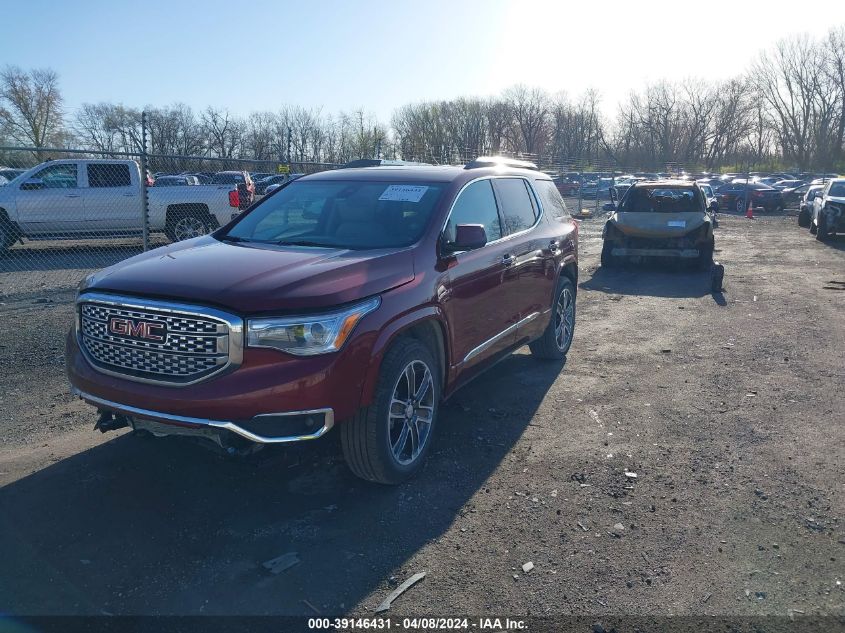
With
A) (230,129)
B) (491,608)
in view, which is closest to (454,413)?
(491,608)

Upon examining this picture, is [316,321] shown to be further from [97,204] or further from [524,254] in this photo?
[97,204]

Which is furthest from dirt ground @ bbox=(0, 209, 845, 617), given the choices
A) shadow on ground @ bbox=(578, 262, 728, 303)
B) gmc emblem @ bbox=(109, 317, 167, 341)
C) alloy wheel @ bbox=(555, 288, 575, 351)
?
shadow on ground @ bbox=(578, 262, 728, 303)

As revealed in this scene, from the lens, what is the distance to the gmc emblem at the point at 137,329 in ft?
11.5

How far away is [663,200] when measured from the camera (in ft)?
44.7

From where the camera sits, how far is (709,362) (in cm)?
694

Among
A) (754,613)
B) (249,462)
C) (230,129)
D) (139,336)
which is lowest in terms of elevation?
(754,613)

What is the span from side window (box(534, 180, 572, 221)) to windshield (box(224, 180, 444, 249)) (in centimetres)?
200

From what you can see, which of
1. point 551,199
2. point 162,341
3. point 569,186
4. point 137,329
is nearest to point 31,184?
point 551,199

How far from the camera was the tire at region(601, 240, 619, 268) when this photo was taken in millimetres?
13422

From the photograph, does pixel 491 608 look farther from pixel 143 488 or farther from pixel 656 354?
pixel 656 354

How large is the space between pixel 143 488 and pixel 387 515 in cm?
146

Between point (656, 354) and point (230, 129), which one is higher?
point (230, 129)

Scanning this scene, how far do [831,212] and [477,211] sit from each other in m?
17.4

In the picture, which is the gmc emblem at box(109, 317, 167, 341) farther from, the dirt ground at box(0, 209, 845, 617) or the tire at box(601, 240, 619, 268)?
the tire at box(601, 240, 619, 268)
